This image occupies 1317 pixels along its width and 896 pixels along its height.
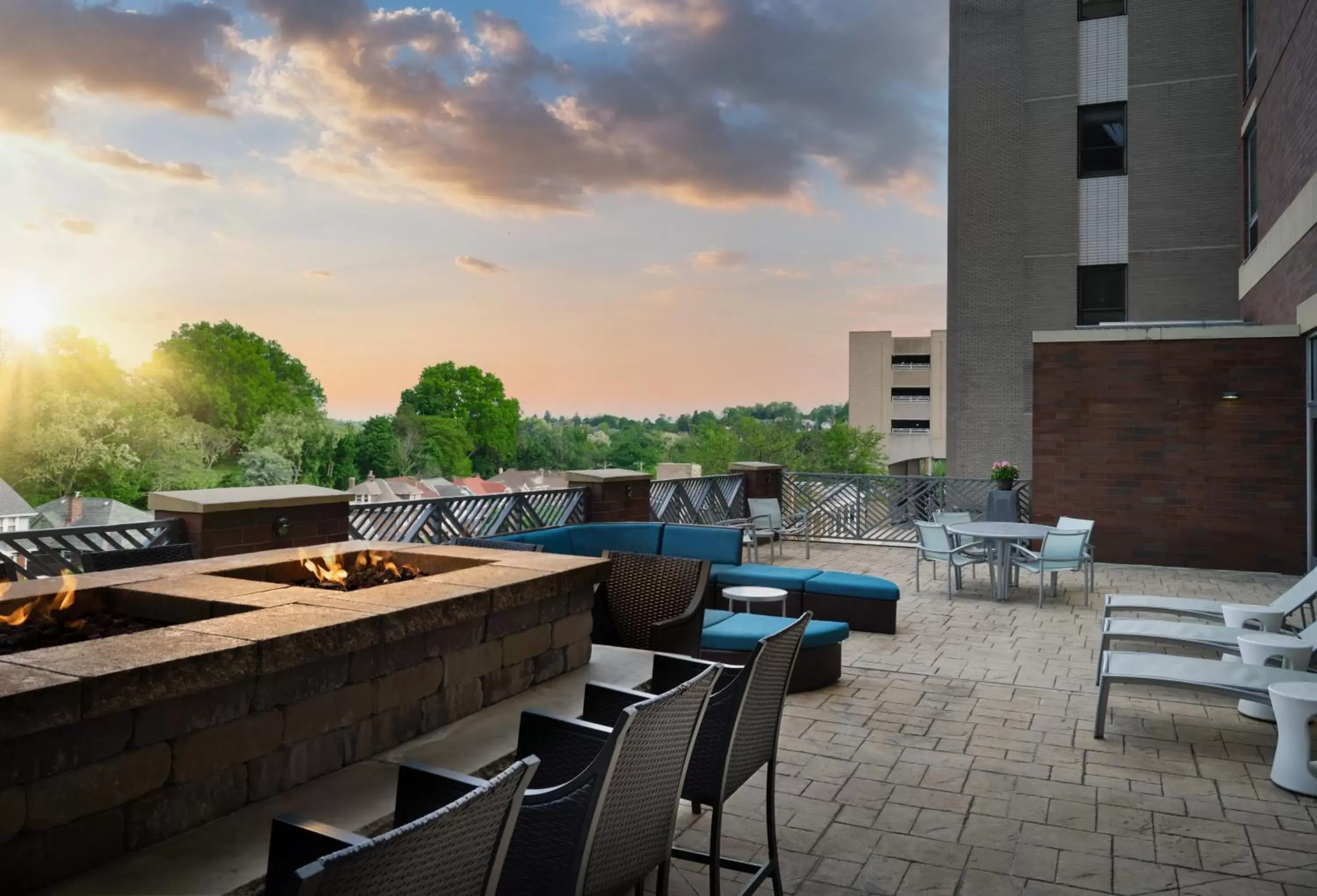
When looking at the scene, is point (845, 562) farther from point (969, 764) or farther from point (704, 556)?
point (969, 764)

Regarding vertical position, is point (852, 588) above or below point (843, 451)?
below

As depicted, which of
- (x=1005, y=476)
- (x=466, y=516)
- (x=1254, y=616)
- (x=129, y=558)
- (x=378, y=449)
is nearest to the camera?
(x=129, y=558)

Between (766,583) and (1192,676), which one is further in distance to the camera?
(766,583)

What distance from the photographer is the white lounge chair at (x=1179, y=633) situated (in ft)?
17.0

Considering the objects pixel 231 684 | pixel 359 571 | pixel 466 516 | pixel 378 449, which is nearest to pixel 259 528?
→ pixel 359 571

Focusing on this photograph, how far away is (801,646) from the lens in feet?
16.6

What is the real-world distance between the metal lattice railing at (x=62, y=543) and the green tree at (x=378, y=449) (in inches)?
2094

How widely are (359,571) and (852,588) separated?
4547 millimetres

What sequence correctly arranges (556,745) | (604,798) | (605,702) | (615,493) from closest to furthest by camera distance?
(604,798) → (556,745) → (605,702) → (615,493)

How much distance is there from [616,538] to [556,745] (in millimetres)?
5014

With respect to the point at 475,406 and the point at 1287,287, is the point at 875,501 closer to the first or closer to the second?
the point at 1287,287

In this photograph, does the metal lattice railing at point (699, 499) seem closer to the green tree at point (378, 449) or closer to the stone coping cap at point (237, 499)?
the stone coping cap at point (237, 499)

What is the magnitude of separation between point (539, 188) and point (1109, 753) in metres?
46.9

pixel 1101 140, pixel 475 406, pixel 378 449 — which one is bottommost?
pixel 378 449
